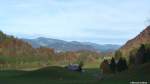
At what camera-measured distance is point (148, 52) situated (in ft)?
391

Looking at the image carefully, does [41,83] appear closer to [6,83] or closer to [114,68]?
[6,83]

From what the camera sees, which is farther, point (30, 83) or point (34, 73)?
point (34, 73)

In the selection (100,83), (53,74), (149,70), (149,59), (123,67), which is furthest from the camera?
(149,59)

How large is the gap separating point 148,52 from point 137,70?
40.2 metres

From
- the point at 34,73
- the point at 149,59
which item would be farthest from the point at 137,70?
the point at 149,59

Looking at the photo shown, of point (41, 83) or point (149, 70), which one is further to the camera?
point (149, 70)

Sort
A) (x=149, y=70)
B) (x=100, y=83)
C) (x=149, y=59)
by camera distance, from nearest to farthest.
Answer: (x=100, y=83)
(x=149, y=70)
(x=149, y=59)

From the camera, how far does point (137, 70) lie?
80.2 metres

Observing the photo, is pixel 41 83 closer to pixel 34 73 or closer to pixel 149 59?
pixel 34 73

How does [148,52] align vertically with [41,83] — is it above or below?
above

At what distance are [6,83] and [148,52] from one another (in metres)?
58.7

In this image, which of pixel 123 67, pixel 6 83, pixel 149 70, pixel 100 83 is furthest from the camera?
pixel 123 67

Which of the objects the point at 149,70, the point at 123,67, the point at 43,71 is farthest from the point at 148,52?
the point at 149,70

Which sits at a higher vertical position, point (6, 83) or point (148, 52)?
point (148, 52)
